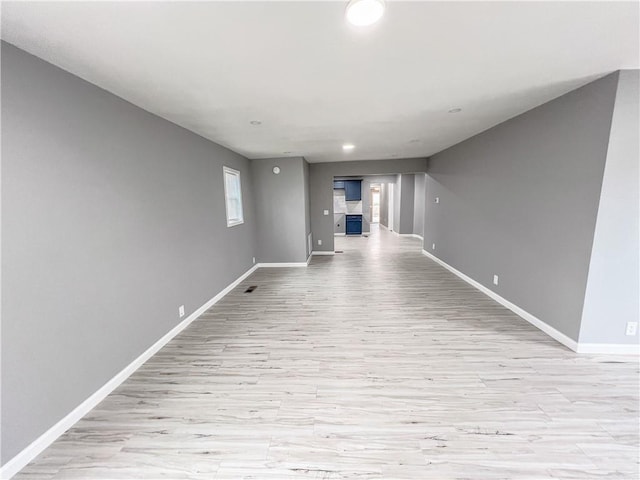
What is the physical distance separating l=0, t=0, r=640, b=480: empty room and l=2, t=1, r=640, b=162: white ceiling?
15mm

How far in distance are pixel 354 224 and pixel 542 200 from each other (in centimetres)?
771

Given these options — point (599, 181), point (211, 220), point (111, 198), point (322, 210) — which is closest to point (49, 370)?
point (111, 198)

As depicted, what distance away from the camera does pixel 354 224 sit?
1034 centimetres

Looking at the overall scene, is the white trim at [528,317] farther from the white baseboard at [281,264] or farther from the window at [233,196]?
the window at [233,196]

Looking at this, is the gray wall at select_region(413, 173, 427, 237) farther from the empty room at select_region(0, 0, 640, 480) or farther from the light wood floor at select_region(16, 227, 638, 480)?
the light wood floor at select_region(16, 227, 638, 480)

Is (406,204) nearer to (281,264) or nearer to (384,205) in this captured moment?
(384,205)

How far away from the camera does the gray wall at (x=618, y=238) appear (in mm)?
1998

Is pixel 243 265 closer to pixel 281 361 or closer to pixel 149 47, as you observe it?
pixel 281 361

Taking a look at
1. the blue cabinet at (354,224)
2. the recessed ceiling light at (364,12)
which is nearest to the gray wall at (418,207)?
the blue cabinet at (354,224)

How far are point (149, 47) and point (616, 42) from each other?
283 cm

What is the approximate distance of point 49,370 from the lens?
61.5 inches

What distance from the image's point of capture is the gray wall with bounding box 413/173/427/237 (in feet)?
28.4

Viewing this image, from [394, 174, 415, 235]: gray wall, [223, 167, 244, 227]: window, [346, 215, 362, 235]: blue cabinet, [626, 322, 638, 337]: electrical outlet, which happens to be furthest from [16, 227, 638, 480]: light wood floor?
[346, 215, 362, 235]: blue cabinet

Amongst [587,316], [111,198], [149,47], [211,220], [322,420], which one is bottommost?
[322,420]
